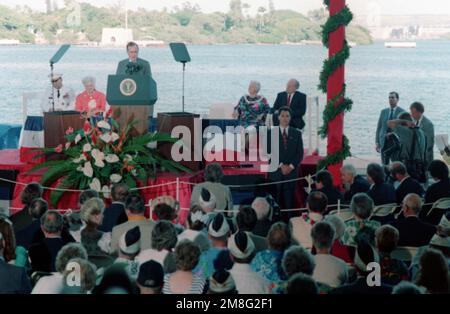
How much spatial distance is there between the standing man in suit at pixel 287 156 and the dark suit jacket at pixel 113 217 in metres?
2.47

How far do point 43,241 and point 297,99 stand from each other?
4.79m

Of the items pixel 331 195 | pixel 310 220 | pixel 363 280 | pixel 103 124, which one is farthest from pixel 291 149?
pixel 363 280

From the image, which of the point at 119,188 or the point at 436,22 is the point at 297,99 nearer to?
the point at 119,188

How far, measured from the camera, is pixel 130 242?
5.88m

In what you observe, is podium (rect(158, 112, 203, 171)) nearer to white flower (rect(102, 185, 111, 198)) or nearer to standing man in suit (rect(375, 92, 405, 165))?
white flower (rect(102, 185, 111, 198))

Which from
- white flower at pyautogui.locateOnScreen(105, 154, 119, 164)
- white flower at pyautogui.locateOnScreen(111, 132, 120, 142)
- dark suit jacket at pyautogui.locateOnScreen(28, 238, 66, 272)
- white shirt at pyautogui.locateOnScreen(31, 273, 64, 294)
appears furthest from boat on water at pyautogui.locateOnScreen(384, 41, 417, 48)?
white shirt at pyautogui.locateOnScreen(31, 273, 64, 294)

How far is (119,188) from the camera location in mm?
7395

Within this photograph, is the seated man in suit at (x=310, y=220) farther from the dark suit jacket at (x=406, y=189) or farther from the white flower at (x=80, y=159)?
the white flower at (x=80, y=159)

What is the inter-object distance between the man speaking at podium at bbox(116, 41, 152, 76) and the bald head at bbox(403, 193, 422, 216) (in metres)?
4.91

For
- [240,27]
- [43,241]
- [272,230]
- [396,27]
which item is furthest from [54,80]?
[396,27]

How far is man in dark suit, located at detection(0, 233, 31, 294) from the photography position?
546cm

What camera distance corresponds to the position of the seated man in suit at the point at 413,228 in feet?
21.9

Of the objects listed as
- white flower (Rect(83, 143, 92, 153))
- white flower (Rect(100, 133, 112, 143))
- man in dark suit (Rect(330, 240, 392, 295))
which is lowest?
man in dark suit (Rect(330, 240, 392, 295))

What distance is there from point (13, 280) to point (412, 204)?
2828 millimetres
